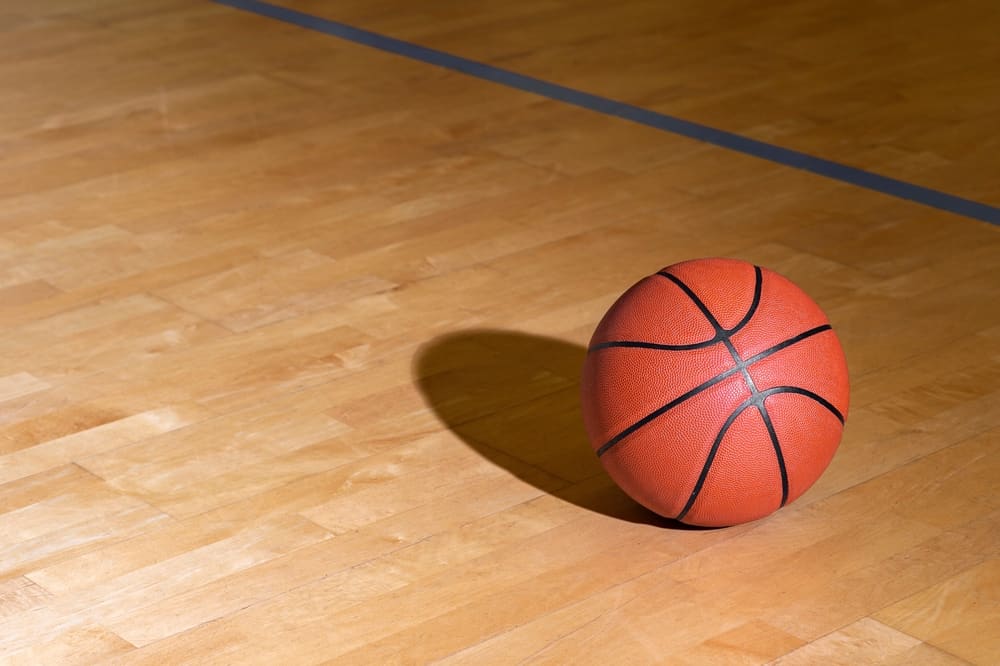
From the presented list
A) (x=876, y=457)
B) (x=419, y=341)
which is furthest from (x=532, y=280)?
(x=876, y=457)

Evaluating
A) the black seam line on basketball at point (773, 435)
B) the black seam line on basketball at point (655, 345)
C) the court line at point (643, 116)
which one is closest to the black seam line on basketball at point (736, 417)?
the black seam line on basketball at point (773, 435)

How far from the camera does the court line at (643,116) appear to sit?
4.34 m

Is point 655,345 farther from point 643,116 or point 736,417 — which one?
point 643,116

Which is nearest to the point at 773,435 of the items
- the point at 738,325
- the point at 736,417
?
the point at 736,417

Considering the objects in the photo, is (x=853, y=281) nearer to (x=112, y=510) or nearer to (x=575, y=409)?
(x=575, y=409)

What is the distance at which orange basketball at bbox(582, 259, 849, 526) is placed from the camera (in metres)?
2.56

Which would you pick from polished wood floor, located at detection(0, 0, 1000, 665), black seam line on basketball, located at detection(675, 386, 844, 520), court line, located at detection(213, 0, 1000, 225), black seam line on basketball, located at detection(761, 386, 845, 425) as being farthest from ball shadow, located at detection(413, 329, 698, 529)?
court line, located at detection(213, 0, 1000, 225)

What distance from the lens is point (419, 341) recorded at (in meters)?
3.49

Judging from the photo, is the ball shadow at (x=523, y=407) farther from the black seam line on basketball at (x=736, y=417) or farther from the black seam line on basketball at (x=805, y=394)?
the black seam line on basketball at (x=805, y=394)

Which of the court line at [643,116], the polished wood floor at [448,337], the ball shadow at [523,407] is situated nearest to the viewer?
the polished wood floor at [448,337]

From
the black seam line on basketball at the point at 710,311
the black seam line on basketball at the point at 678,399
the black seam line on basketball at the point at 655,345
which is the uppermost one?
the black seam line on basketball at the point at 710,311

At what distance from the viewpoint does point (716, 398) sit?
2.56 meters

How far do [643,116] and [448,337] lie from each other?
5.98 feet

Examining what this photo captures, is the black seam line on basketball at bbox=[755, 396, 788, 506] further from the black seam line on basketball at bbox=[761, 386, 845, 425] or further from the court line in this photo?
the court line
